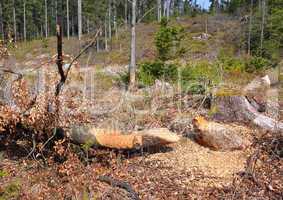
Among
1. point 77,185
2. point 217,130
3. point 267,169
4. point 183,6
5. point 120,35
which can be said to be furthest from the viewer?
point 183,6

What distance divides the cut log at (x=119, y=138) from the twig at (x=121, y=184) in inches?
23.1

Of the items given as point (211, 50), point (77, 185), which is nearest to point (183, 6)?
point (211, 50)

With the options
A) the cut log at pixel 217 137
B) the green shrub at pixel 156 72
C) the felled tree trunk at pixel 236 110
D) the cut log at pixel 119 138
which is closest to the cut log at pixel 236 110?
the felled tree trunk at pixel 236 110

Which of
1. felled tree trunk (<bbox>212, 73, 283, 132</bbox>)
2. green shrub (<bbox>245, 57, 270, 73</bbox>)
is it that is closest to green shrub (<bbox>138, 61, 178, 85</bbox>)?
green shrub (<bbox>245, 57, 270, 73</bbox>)

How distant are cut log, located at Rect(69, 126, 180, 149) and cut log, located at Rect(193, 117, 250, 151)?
1.59 ft

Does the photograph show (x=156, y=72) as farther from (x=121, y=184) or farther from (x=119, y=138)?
(x=121, y=184)

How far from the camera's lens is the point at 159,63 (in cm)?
1295

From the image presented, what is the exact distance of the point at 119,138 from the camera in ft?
18.7

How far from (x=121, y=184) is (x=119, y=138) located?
2.72ft

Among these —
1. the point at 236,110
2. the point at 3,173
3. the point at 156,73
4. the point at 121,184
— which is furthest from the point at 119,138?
the point at 156,73

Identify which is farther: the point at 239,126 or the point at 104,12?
the point at 104,12

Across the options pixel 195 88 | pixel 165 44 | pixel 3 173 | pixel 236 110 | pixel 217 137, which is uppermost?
pixel 165 44

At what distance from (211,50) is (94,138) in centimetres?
2306

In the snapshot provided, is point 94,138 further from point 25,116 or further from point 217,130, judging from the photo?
point 217,130
